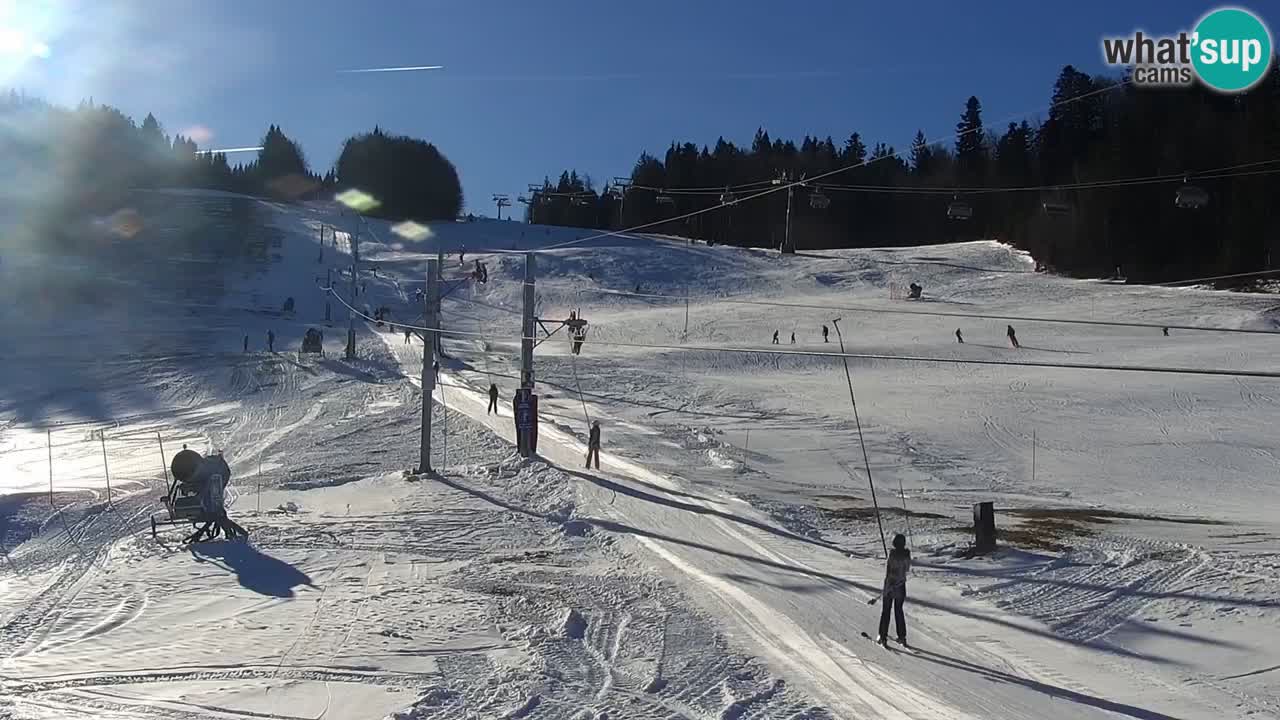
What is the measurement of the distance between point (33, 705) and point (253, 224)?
127 metres

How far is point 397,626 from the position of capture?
1519 centimetres

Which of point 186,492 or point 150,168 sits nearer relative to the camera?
point 186,492

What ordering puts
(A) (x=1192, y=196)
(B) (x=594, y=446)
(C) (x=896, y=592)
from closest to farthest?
(C) (x=896, y=592) < (B) (x=594, y=446) < (A) (x=1192, y=196)

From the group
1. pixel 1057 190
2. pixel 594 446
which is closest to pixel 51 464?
pixel 594 446

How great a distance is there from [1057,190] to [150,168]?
13419 centimetres

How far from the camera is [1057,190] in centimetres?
9319

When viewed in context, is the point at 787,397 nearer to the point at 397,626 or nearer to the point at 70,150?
the point at 397,626

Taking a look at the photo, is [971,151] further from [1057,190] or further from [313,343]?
[313,343]

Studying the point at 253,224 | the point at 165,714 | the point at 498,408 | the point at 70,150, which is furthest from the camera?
the point at 70,150

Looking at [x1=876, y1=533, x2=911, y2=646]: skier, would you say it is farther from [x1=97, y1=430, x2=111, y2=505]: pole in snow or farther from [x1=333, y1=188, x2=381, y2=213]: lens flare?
[x1=333, y1=188, x2=381, y2=213]: lens flare

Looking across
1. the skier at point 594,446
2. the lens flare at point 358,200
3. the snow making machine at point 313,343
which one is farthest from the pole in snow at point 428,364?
the lens flare at point 358,200

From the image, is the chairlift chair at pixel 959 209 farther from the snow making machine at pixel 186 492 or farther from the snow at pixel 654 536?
the snow making machine at pixel 186 492

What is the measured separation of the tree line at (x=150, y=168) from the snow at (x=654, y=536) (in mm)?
85270

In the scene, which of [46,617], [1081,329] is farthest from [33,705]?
[1081,329]
